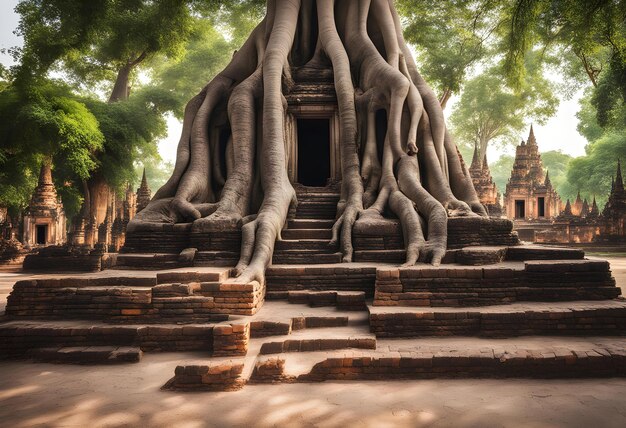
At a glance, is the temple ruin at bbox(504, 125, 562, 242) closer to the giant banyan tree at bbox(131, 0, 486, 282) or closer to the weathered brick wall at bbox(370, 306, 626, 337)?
the giant banyan tree at bbox(131, 0, 486, 282)

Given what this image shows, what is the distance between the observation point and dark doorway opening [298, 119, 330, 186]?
10289mm

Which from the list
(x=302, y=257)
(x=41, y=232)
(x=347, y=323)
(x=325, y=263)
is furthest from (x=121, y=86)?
(x=347, y=323)

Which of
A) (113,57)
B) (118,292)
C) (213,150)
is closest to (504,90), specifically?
(113,57)

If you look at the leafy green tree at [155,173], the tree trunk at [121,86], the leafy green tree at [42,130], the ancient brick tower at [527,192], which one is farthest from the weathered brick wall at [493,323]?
the leafy green tree at [155,173]

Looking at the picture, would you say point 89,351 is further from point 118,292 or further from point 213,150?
point 213,150

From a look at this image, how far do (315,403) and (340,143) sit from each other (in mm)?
5626

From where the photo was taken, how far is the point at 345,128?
7844mm

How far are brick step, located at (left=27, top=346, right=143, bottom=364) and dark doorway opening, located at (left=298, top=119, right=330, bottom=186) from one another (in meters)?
6.75

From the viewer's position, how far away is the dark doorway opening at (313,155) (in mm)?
10289

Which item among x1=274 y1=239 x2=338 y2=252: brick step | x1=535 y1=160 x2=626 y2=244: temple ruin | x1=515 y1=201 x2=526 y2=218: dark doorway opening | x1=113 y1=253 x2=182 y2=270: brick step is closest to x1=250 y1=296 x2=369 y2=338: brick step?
x1=274 y1=239 x2=338 y2=252: brick step

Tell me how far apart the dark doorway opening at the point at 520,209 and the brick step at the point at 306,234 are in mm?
20056

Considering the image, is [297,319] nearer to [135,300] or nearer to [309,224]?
[135,300]

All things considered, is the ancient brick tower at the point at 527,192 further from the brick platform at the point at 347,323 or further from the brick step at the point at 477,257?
the brick platform at the point at 347,323

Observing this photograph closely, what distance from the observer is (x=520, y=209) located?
23.8 m
